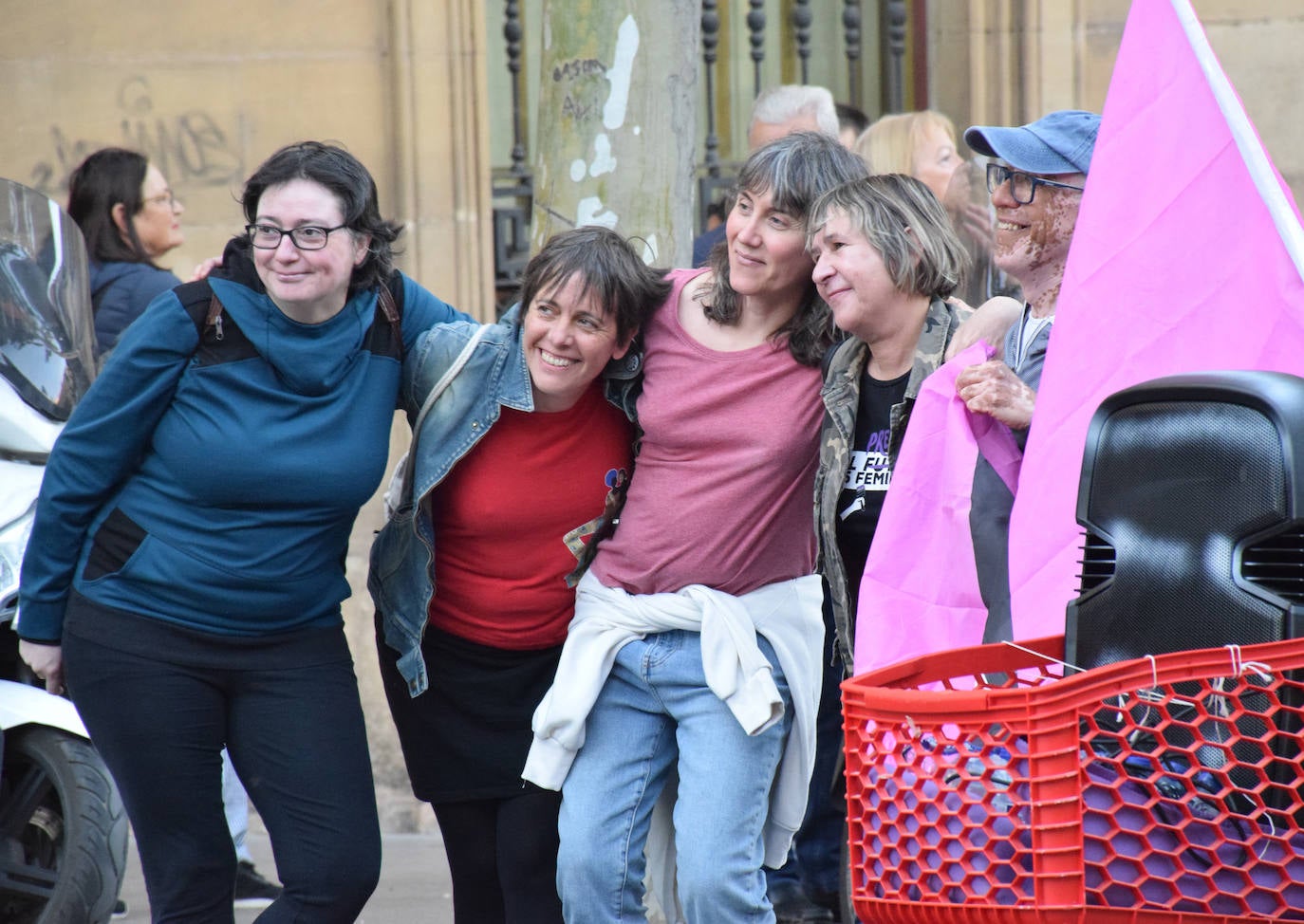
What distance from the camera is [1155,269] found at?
7.41 feet

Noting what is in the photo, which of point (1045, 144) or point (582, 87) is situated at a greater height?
point (582, 87)

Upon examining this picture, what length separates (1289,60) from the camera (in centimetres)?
680

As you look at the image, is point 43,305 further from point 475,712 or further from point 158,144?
point 158,144

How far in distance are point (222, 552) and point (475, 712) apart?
640 millimetres

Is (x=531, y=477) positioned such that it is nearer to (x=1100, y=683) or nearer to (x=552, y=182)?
(x=552, y=182)

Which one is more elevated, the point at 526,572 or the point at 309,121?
the point at 309,121

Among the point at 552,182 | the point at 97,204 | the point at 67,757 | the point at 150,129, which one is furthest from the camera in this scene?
the point at 150,129

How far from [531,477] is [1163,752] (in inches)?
71.8

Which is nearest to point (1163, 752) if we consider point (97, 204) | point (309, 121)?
point (97, 204)

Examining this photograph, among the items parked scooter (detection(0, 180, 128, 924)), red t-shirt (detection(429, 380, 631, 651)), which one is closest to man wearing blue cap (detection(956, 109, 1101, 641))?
red t-shirt (detection(429, 380, 631, 651))

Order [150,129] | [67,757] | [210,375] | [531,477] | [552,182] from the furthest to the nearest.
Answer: [150,129], [552,182], [67,757], [531,477], [210,375]

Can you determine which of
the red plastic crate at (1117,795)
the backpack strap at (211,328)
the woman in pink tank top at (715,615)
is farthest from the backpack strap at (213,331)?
the red plastic crate at (1117,795)

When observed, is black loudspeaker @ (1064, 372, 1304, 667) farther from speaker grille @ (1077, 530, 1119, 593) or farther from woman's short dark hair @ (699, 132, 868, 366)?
woman's short dark hair @ (699, 132, 868, 366)

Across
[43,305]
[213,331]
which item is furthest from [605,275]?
[43,305]
